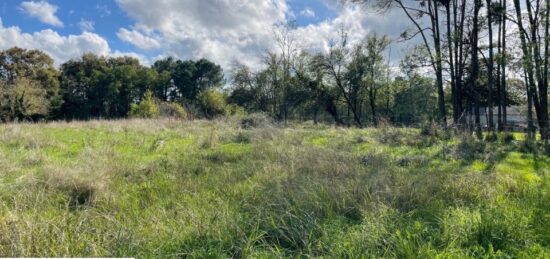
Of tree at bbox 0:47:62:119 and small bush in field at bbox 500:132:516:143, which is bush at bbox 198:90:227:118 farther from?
small bush in field at bbox 500:132:516:143

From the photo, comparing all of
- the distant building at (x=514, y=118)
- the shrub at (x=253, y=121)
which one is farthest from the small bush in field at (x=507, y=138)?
the shrub at (x=253, y=121)

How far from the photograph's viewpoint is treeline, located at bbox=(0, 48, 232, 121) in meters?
34.5

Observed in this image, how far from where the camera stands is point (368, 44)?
3519 centimetres

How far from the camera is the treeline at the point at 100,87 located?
34.5 meters

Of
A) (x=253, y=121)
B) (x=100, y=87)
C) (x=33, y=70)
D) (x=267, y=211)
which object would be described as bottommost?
(x=267, y=211)

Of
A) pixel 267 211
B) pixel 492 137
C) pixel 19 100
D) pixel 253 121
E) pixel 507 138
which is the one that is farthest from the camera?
pixel 19 100

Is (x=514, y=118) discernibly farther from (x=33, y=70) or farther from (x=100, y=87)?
(x=33, y=70)

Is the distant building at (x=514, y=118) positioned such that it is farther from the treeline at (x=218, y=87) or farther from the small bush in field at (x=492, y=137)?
the treeline at (x=218, y=87)

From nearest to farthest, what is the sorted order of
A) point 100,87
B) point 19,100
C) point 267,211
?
point 267,211, point 19,100, point 100,87

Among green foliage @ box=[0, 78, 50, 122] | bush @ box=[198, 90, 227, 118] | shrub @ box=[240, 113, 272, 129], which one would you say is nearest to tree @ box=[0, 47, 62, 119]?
green foliage @ box=[0, 78, 50, 122]

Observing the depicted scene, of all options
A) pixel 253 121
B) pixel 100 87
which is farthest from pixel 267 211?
pixel 100 87

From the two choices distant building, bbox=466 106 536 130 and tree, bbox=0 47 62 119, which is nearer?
distant building, bbox=466 106 536 130

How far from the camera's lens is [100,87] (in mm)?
49812

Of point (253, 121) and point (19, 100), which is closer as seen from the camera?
point (253, 121)
